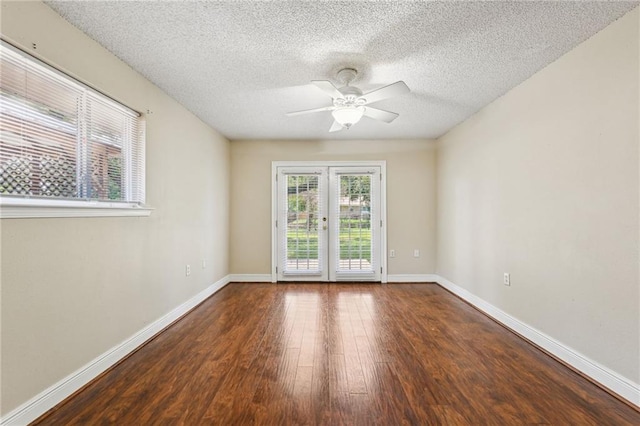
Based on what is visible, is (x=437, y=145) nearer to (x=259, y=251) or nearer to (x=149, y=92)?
(x=259, y=251)

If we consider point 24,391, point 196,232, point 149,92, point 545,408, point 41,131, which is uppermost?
point 149,92

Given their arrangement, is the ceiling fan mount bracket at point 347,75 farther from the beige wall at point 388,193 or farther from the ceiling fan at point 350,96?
the beige wall at point 388,193

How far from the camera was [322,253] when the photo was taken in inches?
183

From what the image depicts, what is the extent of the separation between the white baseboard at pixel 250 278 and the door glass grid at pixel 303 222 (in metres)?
0.36

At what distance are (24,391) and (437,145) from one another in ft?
16.6

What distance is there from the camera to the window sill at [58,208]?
1.44m

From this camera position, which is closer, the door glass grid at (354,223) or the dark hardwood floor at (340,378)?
the dark hardwood floor at (340,378)

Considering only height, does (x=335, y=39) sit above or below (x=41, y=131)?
above

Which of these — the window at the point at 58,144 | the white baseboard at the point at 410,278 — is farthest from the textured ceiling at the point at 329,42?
the white baseboard at the point at 410,278

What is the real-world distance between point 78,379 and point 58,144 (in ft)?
4.85

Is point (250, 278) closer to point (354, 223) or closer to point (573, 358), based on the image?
point (354, 223)

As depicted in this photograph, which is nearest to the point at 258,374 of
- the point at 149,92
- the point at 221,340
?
the point at 221,340

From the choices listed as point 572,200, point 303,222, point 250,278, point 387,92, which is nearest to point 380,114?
point 387,92

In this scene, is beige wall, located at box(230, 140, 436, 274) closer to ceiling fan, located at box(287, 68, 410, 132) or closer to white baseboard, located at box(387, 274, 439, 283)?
white baseboard, located at box(387, 274, 439, 283)
